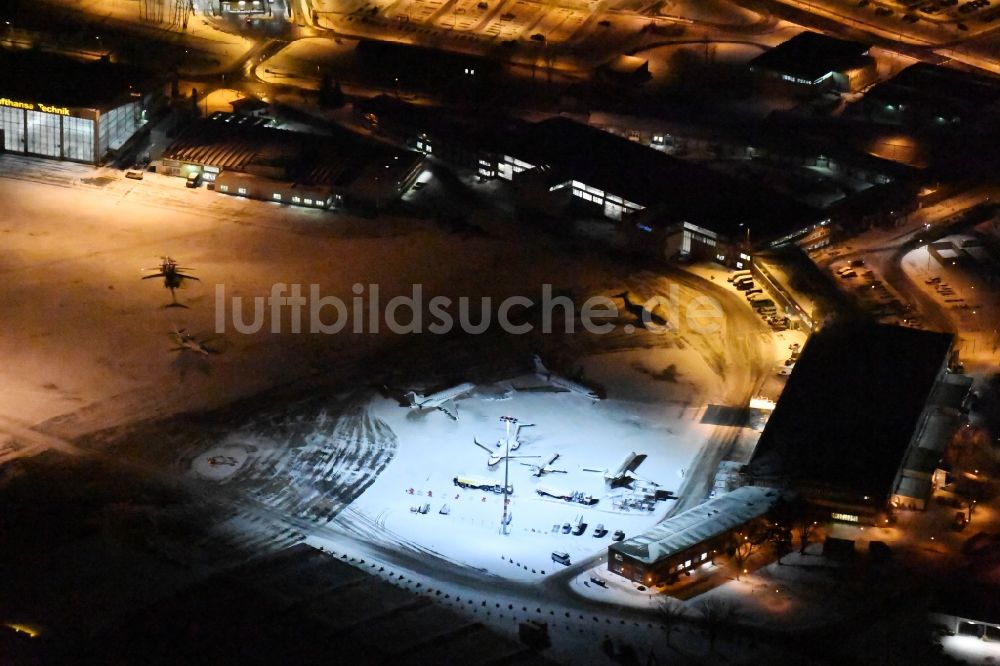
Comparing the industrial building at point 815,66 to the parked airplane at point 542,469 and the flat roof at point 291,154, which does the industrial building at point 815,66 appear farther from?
the parked airplane at point 542,469

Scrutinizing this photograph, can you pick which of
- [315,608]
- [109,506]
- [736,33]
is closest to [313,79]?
[736,33]

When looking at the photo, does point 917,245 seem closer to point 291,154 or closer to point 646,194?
point 646,194

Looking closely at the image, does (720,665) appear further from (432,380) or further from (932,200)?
(932,200)

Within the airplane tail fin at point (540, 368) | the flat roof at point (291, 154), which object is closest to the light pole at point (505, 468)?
the airplane tail fin at point (540, 368)

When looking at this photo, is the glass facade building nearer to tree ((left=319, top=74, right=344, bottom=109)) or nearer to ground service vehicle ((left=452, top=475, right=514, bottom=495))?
tree ((left=319, top=74, right=344, bottom=109))

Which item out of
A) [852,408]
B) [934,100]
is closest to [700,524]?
[852,408]

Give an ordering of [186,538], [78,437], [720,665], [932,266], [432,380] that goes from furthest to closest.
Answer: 1. [932,266]
2. [432,380]
3. [78,437]
4. [186,538]
5. [720,665]

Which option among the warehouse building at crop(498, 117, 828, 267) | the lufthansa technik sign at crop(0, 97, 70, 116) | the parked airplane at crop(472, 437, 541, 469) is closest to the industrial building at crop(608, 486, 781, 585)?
the parked airplane at crop(472, 437, 541, 469)
